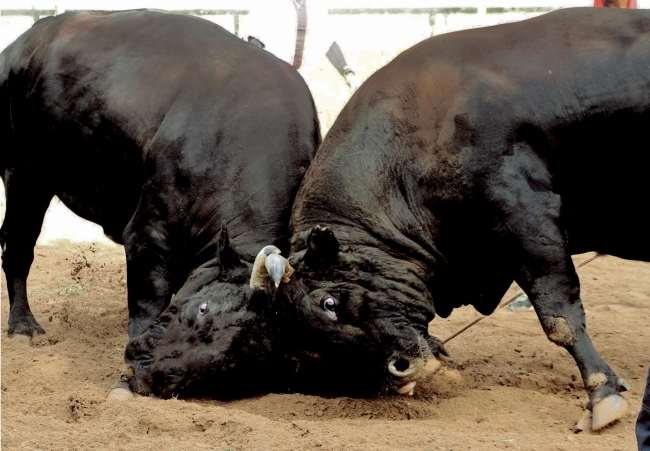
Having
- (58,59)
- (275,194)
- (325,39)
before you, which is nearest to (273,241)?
(275,194)

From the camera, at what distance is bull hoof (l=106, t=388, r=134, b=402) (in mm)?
5509

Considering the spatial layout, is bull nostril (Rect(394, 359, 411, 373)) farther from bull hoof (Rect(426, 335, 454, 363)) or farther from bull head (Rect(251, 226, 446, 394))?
bull hoof (Rect(426, 335, 454, 363))

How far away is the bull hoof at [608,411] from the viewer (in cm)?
485

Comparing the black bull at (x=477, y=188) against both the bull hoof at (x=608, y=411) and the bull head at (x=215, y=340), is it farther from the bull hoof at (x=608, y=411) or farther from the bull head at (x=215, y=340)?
the bull head at (x=215, y=340)

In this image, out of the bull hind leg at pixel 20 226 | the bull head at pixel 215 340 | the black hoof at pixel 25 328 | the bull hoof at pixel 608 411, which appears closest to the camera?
the bull hoof at pixel 608 411

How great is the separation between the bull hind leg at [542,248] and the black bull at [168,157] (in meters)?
1.33

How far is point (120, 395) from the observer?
18.3ft

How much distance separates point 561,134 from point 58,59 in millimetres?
3631

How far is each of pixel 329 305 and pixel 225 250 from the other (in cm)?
69

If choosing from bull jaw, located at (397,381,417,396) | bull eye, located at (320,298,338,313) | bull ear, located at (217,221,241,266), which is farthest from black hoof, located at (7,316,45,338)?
bull jaw, located at (397,381,417,396)

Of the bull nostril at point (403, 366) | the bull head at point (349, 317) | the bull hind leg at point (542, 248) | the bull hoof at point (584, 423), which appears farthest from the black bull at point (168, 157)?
the bull hoof at point (584, 423)

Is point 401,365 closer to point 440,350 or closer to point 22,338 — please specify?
point 440,350

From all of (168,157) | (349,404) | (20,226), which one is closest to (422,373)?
(349,404)

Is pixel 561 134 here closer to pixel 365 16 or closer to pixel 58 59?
pixel 58 59
